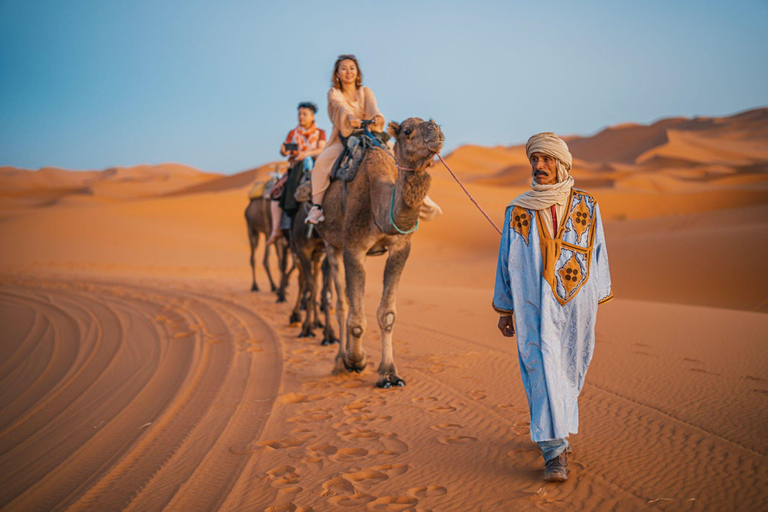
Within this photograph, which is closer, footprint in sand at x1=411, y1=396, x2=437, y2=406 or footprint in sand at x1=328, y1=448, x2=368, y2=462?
footprint in sand at x1=328, y1=448, x2=368, y2=462

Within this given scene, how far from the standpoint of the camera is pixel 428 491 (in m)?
3.28

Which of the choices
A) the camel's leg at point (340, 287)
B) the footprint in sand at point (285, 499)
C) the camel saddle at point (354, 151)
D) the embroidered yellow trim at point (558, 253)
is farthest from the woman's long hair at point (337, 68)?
the footprint in sand at point (285, 499)

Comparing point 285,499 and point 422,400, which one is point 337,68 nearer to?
point 422,400

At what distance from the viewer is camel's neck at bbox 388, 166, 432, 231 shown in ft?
16.1

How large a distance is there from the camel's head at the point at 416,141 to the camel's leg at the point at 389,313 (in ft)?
3.51

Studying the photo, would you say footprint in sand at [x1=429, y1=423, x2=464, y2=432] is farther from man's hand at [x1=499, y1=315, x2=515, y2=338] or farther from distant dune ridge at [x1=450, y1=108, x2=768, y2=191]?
distant dune ridge at [x1=450, y1=108, x2=768, y2=191]

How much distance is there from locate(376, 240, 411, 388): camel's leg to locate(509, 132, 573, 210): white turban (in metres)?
2.38

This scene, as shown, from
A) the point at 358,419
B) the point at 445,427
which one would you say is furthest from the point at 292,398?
the point at 445,427

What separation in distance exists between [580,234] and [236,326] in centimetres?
668

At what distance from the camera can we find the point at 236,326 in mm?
8828

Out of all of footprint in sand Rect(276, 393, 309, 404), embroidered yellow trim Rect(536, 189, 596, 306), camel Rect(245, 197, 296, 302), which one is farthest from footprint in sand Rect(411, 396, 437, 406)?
camel Rect(245, 197, 296, 302)

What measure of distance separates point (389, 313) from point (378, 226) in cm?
92

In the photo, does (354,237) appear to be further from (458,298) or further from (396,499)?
(458,298)

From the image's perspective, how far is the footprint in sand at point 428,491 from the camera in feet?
10.6
